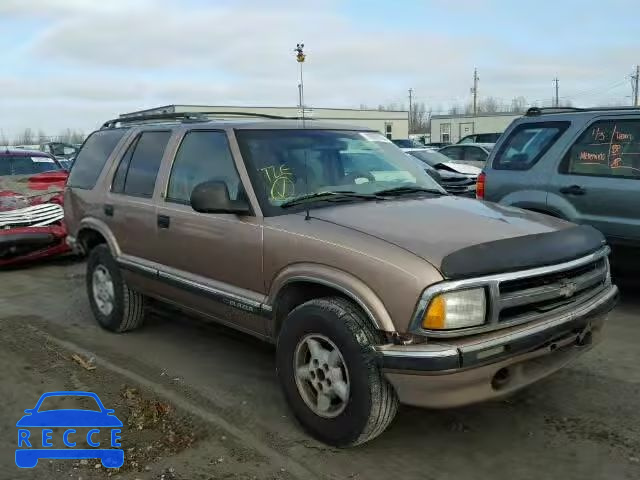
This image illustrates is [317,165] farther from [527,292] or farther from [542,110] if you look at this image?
[542,110]

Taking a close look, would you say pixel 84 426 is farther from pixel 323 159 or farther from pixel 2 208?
pixel 2 208

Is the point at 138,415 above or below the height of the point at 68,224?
below

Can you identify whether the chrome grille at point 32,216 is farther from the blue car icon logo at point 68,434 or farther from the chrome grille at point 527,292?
the chrome grille at point 527,292

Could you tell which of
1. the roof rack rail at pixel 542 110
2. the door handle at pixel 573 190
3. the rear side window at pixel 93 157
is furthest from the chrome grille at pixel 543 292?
the rear side window at pixel 93 157

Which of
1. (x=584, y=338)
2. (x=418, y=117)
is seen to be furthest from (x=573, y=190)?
(x=418, y=117)

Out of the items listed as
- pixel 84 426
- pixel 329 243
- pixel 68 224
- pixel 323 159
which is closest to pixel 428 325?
pixel 329 243

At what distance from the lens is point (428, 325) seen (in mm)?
2934

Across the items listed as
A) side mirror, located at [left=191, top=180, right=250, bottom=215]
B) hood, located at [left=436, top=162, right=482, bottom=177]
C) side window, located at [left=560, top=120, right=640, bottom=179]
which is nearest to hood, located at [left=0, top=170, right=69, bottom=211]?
side mirror, located at [left=191, top=180, right=250, bottom=215]

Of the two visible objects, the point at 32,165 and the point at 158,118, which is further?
the point at 32,165

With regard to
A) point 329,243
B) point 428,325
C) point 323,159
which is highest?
point 323,159

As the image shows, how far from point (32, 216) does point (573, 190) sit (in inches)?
274

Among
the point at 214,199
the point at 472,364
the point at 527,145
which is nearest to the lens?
the point at 472,364

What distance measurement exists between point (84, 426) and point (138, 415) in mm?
319

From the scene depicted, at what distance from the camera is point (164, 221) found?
460 cm
